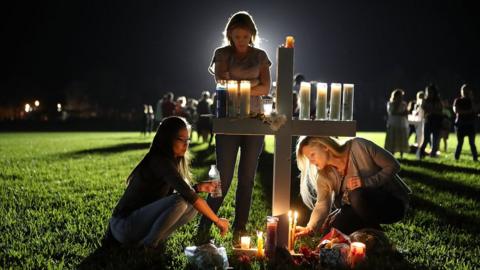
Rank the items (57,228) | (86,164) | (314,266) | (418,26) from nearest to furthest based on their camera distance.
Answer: (314,266) → (57,228) → (86,164) → (418,26)

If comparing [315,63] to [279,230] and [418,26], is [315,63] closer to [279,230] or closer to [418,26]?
[418,26]

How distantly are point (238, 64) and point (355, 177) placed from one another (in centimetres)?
156

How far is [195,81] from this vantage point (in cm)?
11706

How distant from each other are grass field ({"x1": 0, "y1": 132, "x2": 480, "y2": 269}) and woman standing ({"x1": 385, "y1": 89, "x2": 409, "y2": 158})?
232 centimetres

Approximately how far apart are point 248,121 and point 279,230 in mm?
1035

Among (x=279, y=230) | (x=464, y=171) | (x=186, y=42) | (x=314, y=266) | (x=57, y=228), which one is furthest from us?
(x=186, y=42)

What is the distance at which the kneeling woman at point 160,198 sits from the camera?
15.0ft

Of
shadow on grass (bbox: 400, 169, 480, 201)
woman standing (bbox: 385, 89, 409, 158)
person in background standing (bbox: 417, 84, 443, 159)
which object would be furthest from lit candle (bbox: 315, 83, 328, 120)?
person in background standing (bbox: 417, 84, 443, 159)

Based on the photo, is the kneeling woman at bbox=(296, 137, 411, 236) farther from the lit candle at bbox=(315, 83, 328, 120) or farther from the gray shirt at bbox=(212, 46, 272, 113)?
the gray shirt at bbox=(212, 46, 272, 113)

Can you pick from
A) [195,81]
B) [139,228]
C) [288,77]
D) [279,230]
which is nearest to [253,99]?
[288,77]

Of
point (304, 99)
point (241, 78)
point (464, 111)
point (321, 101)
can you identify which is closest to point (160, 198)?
point (241, 78)

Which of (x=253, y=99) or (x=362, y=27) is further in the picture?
(x=362, y=27)

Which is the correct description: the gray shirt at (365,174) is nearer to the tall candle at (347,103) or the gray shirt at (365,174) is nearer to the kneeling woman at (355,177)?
the kneeling woman at (355,177)

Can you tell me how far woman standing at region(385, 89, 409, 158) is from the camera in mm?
13938
